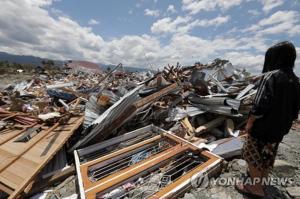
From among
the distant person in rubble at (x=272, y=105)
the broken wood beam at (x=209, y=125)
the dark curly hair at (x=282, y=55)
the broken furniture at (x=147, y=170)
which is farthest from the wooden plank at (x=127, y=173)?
the dark curly hair at (x=282, y=55)

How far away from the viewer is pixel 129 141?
173 inches

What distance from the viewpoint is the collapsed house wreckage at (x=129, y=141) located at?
293cm

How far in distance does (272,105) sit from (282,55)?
557 mm

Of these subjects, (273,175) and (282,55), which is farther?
(273,175)

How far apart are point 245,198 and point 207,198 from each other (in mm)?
485

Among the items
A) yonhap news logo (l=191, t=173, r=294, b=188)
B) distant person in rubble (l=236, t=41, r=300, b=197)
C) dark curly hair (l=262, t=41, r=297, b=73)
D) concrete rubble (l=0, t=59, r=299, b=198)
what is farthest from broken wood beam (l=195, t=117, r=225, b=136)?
dark curly hair (l=262, t=41, r=297, b=73)

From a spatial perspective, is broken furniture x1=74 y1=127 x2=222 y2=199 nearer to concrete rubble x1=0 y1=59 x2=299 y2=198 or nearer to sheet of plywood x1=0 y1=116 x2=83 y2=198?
concrete rubble x1=0 y1=59 x2=299 y2=198

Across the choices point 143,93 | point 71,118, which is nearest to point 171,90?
point 143,93

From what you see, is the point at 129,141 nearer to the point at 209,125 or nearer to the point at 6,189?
the point at 209,125

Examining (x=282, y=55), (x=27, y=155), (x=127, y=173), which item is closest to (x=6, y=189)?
(x=27, y=155)

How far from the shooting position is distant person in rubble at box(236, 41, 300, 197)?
2.15 metres

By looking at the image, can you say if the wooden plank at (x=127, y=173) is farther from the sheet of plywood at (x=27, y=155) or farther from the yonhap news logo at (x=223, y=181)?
the sheet of plywood at (x=27, y=155)

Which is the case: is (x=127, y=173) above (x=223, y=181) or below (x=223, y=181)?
above

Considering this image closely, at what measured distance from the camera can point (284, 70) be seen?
7.21 ft
